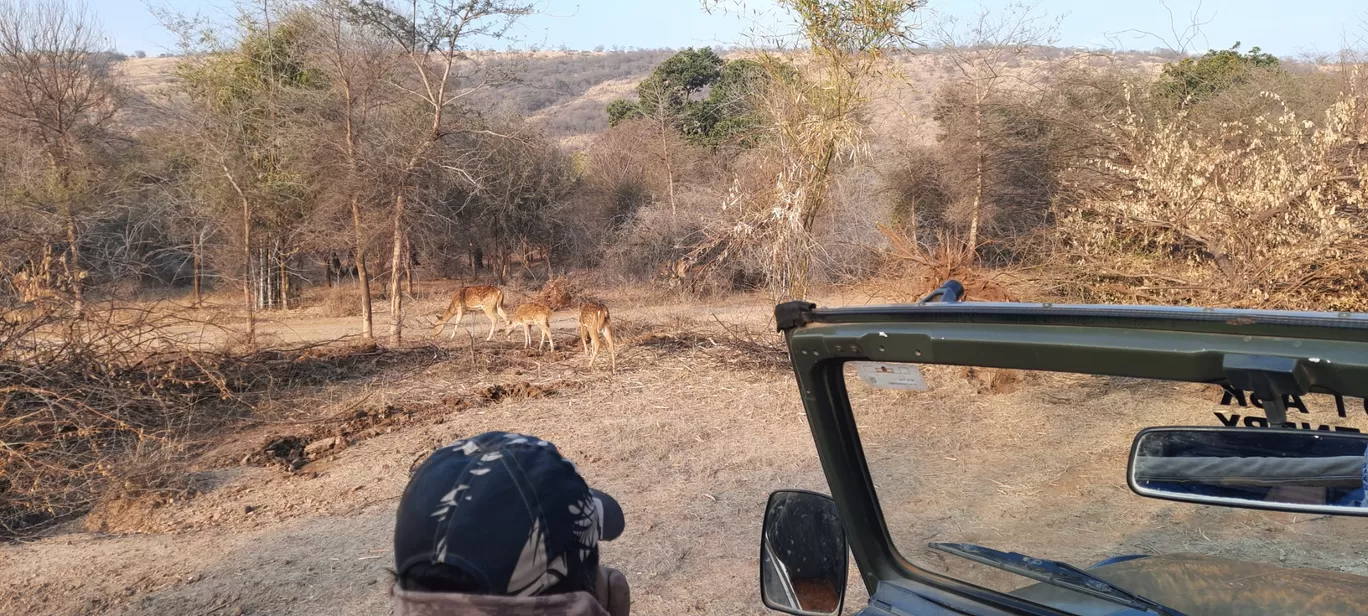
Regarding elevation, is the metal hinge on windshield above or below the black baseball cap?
above

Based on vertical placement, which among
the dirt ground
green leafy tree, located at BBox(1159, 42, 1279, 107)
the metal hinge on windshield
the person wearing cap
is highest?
green leafy tree, located at BBox(1159, 42, 1279, 107)

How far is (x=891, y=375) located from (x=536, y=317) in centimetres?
1181

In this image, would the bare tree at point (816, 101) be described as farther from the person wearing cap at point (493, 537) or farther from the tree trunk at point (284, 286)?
the tree trunk at point (284, 286)

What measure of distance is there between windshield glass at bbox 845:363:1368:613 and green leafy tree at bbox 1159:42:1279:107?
18365 millimetres

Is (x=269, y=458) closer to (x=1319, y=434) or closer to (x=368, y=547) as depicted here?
(x=368, y=547)

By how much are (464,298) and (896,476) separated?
13955 mm

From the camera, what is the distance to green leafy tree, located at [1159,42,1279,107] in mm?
20297

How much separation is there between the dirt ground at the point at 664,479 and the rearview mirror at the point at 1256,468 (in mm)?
75

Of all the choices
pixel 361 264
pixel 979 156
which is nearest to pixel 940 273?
pixel 361 264

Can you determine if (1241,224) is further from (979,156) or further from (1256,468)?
(979,156)

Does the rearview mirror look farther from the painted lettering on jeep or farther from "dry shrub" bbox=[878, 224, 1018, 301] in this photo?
"dry shrub" bbox=[878, 224, 1018, 301]

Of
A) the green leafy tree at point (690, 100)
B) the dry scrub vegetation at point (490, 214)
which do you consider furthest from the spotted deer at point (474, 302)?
the green leafy tree at point (690, 100)

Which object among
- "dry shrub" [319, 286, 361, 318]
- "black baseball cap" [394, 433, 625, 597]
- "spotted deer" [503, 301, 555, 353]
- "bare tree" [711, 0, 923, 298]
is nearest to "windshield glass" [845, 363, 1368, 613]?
"black baseball cap" [394, 433, 625, 597]

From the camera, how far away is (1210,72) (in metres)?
23.1
